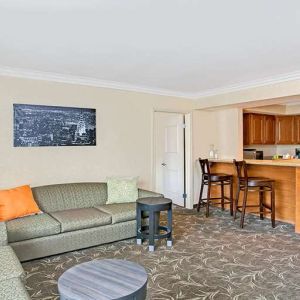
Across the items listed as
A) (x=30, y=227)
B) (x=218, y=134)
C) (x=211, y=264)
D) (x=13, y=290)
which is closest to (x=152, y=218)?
(x=211, y=264)

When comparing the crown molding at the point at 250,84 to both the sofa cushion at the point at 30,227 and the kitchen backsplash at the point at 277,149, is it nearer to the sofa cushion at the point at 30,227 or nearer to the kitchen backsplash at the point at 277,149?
the kitchen backsplash at the point at 277,149

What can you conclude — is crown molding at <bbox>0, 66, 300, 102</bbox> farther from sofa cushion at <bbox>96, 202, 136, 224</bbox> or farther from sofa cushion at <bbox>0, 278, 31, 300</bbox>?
sofa cushion at <bbox>0, 278, 31, 300</bbox>

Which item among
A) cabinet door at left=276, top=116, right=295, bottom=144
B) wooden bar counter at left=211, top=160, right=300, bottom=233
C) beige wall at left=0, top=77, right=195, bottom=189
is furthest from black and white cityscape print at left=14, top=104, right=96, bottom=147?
cabinet door at left=276, top=116, right=295, bottom=144

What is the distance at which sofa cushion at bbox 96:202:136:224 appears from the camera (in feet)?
12.6

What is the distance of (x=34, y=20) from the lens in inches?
96.7

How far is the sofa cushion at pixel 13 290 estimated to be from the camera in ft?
5.86

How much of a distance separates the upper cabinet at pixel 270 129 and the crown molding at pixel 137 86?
1.77m

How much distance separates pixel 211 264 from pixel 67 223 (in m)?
1.77

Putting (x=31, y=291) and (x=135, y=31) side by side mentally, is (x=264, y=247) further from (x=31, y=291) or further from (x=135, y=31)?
(x=135, y=31)

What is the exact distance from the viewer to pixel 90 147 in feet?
15.3

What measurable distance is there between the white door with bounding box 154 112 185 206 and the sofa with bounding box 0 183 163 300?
174cm

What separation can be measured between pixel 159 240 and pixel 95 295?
2.35 meters

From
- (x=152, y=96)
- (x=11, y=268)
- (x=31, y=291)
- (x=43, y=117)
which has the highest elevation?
(x=152, y=96)

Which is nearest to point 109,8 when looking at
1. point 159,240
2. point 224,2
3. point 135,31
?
point 135,31
